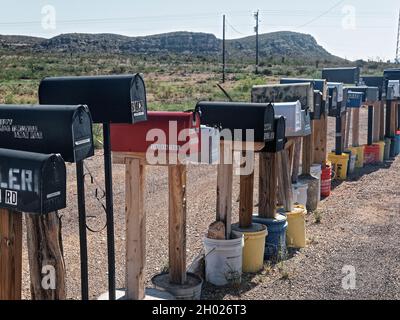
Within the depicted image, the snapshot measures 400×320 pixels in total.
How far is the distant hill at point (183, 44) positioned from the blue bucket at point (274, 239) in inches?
3876

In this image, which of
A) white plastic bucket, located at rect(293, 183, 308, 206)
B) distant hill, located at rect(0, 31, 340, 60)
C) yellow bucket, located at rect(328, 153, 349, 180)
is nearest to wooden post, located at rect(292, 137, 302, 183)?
white plastic bucket, located at rect(293, 183, 308, 206)

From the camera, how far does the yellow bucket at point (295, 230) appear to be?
238 inches

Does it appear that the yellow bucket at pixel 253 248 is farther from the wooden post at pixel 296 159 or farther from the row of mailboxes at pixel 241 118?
the wooden post at pixel 296 159

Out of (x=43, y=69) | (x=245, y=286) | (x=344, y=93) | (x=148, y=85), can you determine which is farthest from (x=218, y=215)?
(x=43, y=69)

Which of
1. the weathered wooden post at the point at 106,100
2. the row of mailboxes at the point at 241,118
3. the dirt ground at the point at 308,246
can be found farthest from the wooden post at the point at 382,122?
the weathered wooden post at the point at 106,100

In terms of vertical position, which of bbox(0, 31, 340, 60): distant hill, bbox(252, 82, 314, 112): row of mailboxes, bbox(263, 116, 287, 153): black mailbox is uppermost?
bbox(0, 31, 340, 60): distant hill

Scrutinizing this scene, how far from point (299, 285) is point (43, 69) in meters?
40.5

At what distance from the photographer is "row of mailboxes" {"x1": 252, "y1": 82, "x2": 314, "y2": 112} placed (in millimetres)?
6633

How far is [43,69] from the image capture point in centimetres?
4297

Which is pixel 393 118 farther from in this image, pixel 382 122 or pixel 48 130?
pixel 48 130

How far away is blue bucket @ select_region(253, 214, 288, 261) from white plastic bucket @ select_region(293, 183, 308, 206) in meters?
1.45

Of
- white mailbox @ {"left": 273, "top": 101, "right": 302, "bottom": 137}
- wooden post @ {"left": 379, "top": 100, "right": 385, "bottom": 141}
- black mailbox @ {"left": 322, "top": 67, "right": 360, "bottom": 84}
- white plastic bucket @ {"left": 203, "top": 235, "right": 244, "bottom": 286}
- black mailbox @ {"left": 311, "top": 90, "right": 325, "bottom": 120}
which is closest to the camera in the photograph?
white plastic bucket @ {"left": 203, "top": 235, "right": 244, "bottom": 286}

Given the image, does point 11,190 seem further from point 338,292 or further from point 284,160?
point 284,160

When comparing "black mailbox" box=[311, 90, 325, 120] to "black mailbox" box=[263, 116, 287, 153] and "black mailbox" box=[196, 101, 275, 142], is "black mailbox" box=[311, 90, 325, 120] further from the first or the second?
"black mailbox" box=[196, 101, 275, 142]
